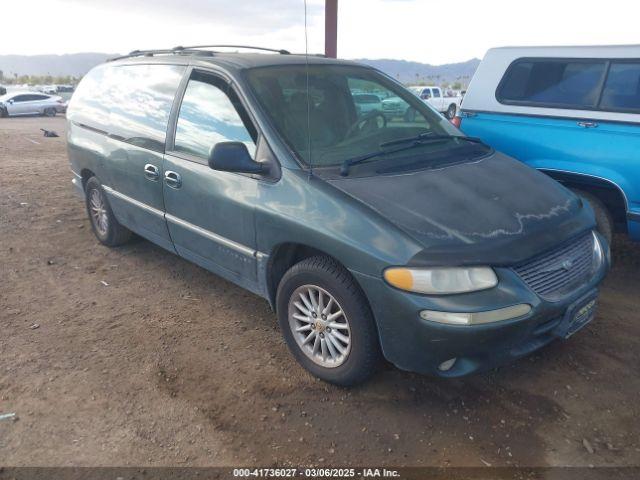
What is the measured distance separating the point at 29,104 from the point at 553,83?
29177mm

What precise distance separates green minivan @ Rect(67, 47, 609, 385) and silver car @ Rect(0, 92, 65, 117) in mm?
27142

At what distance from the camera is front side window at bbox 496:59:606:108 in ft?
15.2

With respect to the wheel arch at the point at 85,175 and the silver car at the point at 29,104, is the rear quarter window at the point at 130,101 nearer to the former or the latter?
the wheel arch at the point at 85,175

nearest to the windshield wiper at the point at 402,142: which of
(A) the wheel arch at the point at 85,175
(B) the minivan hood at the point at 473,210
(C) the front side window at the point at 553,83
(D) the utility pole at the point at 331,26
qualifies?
(B) the minivan hood at the point at 473,210

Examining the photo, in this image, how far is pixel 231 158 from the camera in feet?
9.66

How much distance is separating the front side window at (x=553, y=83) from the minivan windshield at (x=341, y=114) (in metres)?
1.45

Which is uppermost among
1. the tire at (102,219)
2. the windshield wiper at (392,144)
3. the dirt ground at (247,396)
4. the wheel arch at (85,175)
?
the windshield wiper at (392,144)

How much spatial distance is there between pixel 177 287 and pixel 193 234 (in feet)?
2.86

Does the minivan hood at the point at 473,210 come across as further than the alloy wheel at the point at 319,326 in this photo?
No

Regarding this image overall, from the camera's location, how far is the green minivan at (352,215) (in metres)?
2.54

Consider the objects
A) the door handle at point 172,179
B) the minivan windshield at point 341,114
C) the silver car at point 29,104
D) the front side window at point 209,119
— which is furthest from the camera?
the silver car at point 29,104

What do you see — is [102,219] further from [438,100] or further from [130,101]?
[438,100]

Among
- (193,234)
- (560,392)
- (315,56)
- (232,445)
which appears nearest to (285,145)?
(193,234)

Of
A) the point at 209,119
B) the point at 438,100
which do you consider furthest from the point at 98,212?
the point at 438,100
